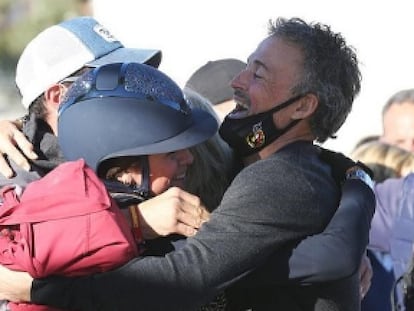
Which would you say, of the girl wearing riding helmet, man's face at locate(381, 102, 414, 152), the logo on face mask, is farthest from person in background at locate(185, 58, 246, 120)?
the girl wearing riding helmet

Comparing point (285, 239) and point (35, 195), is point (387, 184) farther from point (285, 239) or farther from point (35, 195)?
point (35, 195)

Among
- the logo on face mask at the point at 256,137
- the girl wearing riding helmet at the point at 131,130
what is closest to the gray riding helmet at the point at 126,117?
the girl wearing riding helmet at the point at 131,130

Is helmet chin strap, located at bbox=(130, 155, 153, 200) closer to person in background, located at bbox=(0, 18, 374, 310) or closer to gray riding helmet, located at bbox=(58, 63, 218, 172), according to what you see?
gray riding helmet, located at bbox=(58, 63, 218, 172)

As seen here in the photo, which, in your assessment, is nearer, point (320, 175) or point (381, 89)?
point (320, 175)

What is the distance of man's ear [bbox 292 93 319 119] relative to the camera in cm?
290

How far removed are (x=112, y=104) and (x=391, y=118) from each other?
12.8 ft

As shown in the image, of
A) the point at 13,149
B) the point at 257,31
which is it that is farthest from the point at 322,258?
the point at 257,31

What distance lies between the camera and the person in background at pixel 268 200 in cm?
226

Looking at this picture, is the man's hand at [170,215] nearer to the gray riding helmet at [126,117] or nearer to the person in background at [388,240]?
the gray riding helmet at [126,117]

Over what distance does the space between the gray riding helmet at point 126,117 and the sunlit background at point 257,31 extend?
17.7ft

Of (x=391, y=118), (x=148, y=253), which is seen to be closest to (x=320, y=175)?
(x=148, y=253)

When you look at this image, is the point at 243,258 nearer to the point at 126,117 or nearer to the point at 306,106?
the point at 126,117

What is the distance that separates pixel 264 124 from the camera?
9.41ft

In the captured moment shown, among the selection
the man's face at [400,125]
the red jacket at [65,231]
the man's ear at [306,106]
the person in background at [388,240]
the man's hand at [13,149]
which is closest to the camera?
the red jacket at [65,231]
